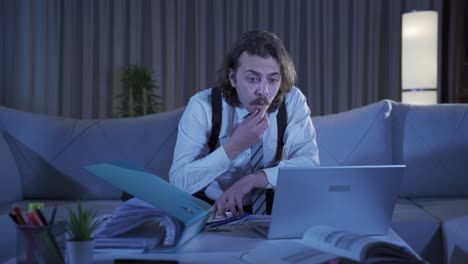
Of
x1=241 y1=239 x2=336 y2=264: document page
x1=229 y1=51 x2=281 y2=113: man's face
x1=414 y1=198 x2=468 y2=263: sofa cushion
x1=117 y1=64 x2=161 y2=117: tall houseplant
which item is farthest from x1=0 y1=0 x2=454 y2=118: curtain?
x1=241 y1=239 x2=336 y2=264: document page

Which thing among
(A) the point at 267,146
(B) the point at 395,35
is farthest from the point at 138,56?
(A) the point at 267,146

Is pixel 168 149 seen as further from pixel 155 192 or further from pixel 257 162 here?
pixel 155 192

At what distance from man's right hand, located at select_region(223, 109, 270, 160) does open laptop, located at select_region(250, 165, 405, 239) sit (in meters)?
0.54

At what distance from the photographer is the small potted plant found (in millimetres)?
876

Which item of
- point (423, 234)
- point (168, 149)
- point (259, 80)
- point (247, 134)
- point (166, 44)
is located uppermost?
point (166, 44)

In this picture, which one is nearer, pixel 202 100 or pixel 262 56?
pixel 262 56

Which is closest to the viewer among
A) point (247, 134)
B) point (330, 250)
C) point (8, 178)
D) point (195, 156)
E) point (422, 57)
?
point (330, 250)

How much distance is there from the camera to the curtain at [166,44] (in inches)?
171

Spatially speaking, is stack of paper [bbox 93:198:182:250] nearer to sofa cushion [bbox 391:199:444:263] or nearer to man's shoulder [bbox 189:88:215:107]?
man's shoulder [bbox 189:88:215:107]

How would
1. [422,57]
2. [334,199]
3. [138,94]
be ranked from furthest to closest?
[138,94], [422,57], [334,199]

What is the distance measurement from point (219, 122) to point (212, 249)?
848mm

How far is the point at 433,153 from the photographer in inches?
93.4

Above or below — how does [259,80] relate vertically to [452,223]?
above

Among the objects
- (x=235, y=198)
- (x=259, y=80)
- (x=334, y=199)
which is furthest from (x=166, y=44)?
(x=334, y=199)
